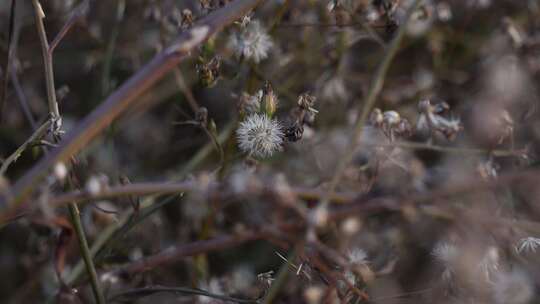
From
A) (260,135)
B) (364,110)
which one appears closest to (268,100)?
(260,135)

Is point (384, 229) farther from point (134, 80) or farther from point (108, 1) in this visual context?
point (108, 1)

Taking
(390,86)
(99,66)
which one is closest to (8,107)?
(99,66)

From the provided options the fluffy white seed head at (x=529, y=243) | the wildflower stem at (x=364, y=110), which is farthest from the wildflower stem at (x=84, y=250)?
the fluffy white seed head at (x=529, y=243)

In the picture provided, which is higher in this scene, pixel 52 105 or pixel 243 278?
pixel 52 105

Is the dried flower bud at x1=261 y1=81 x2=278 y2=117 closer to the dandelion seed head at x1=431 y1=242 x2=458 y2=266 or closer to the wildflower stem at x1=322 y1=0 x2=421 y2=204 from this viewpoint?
the wildflower stem at x1=322 y1=0 x2=421 y2=204

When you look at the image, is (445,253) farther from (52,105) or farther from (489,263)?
(52,105)

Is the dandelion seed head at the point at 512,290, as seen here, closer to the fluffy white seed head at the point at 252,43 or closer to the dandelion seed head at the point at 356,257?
the dandelion seed head at the point at 356,257
